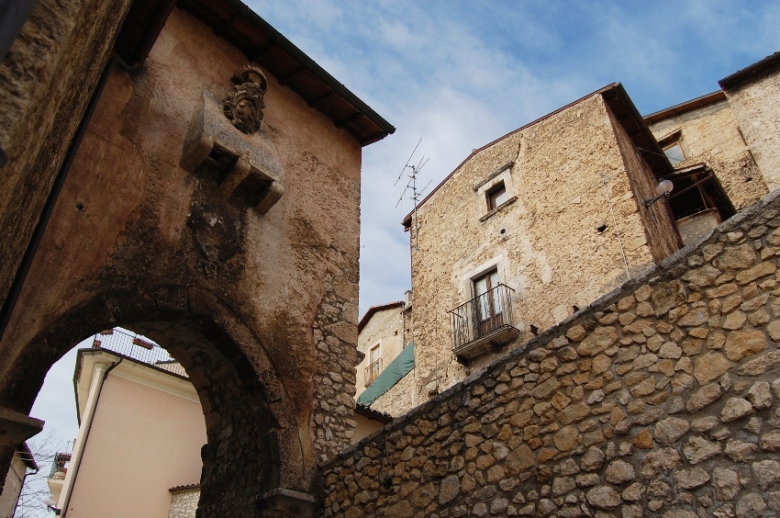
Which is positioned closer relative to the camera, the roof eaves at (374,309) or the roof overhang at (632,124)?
the roof overhang at (632,124)

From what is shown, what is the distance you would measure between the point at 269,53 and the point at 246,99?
3.41 ft

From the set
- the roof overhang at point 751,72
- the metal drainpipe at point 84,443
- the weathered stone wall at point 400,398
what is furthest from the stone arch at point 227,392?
the roof overhang at point 751,72

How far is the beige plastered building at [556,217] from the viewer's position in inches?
475

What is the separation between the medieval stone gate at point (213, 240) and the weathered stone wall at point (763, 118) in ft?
33.5

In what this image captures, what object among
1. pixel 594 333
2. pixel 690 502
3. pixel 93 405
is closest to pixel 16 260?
pixel 594 333

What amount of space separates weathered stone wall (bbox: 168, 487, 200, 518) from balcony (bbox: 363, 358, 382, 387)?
11.3m

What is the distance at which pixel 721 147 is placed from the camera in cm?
1716

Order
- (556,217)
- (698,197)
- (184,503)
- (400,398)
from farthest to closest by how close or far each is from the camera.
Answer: (400,398) → (698,197) → (556,217) → (184,503)

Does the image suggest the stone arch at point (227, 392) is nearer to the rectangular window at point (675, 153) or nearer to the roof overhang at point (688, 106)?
the rectangular window at point (675, 153)

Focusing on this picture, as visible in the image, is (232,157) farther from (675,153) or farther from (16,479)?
(675,153)

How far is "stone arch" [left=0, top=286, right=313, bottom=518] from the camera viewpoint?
18.6 ft

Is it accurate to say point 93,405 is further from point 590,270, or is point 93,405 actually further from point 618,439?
point 618,439

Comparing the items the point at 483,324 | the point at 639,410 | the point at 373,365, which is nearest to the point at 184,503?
the point at 483,324

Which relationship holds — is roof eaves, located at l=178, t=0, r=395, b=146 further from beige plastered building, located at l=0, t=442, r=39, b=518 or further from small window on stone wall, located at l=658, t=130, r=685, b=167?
small window on stone wall, located at l=658, t=130, r=685, b=167
